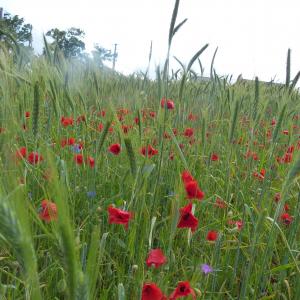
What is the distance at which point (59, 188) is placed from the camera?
0.31 m

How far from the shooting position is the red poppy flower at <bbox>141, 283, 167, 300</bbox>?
62 cm

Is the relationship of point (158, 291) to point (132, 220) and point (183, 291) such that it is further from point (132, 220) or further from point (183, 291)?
point (132, 220)

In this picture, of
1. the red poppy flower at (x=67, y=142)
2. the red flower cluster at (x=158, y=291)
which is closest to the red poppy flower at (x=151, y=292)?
the red flower cluster at (x=158, y=291)

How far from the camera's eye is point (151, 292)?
2.07 ft

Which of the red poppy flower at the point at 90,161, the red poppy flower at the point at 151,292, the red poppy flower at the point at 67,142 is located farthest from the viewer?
the red poppy flower at the point at 67,142

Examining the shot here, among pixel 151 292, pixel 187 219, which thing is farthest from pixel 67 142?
pixel 151 292

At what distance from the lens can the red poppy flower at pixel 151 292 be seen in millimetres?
618

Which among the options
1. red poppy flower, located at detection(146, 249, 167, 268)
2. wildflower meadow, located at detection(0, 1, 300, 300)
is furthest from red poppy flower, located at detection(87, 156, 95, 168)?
red poppy flower, located at detection(146, 249, 167, 268)

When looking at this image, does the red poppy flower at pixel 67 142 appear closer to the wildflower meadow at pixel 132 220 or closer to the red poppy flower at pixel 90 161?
the wildflower meadow at pixel 132 220

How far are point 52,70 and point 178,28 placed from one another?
734mm

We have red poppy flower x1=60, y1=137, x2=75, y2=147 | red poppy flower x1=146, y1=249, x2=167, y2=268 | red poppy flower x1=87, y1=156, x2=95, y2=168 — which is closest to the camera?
red poppy flower x1=146, y1=249, x2=167, y2=268

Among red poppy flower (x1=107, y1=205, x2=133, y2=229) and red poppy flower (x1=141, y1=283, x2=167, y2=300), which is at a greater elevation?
red poppy flower (x1=107, y1=205, x2=133, y2=229)

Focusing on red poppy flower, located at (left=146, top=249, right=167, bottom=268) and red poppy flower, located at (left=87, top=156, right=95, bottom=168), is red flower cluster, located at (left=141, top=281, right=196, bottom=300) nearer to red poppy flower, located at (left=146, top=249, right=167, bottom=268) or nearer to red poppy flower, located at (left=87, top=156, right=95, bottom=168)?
red poppy flower, located at (left=146, top=249, right=167, bottom=268)

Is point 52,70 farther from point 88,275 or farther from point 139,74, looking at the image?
point 139,74
